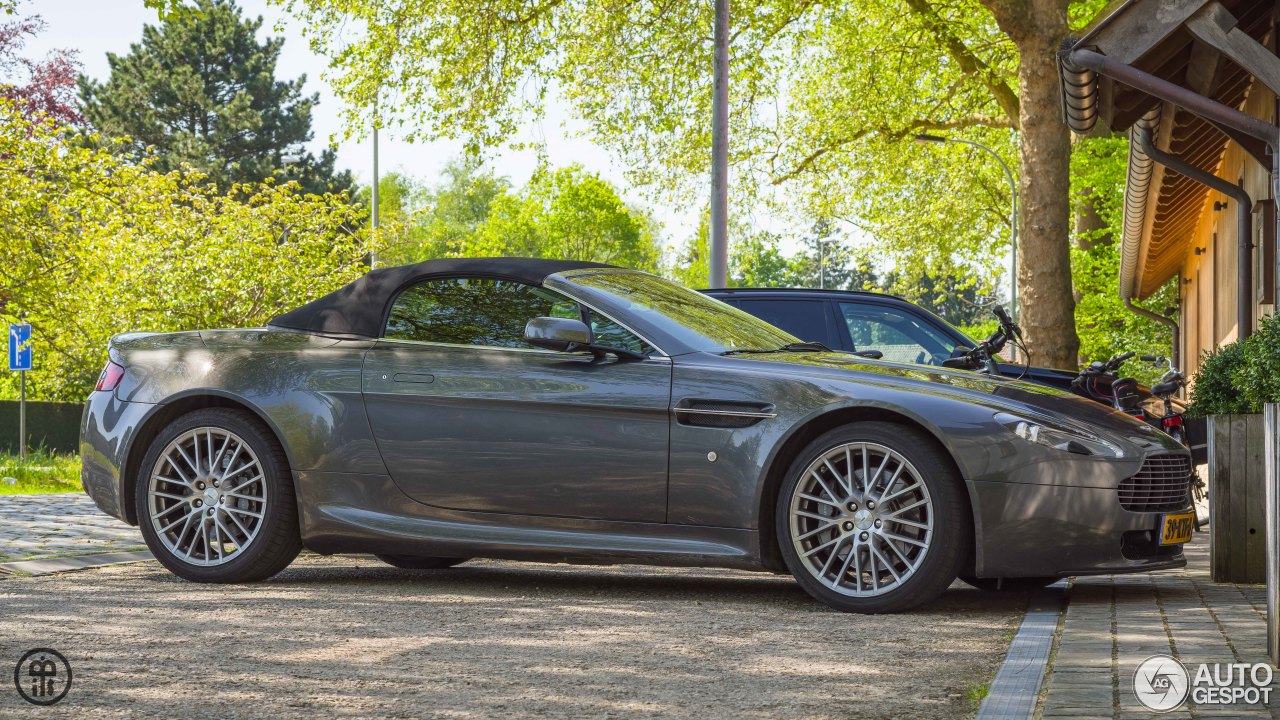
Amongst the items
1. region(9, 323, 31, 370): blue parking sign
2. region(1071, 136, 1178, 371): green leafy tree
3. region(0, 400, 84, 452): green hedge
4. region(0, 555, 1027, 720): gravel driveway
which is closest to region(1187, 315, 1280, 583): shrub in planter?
region(0, 555, 1027, 720): gravel driveway

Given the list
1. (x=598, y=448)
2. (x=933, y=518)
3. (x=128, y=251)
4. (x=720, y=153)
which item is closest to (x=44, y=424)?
(x=128, y=251)

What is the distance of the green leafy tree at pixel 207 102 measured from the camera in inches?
2298

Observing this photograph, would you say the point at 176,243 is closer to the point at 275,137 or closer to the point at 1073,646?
the point at 1073,646

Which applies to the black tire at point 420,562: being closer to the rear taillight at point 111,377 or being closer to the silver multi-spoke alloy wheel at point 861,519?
the rear taillight at point 111,377

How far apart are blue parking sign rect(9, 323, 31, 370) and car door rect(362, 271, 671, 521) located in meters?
19.2

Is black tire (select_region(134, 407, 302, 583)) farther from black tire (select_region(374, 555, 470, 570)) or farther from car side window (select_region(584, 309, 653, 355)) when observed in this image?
car side window (select_region(584, 309, 653, 355))

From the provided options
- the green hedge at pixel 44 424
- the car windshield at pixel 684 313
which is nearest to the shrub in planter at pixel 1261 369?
the car windshield at pixel 684 313

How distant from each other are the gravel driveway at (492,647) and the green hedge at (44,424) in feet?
103

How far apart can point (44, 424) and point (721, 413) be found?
34302 mm

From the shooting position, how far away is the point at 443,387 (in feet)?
21.1

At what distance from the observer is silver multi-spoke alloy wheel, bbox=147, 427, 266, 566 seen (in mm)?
6703

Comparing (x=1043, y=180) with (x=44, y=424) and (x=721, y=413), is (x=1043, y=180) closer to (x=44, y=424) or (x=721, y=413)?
(x=721, y=413)

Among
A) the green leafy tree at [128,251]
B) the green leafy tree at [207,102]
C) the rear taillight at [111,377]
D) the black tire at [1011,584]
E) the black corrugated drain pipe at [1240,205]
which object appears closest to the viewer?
the black tire at [1011,584]

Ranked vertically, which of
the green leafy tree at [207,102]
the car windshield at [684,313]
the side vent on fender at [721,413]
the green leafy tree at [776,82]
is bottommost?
the side vent on fender at [721,413]
